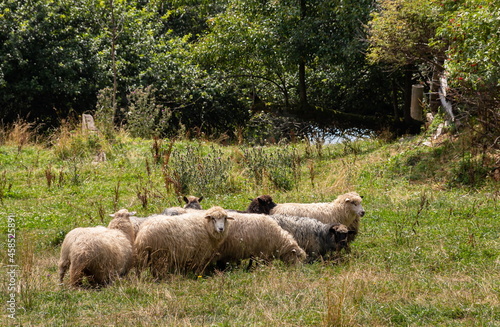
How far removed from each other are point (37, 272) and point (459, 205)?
25.0 ft

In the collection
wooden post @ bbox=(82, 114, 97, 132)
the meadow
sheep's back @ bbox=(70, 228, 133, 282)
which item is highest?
wooden post @ bbox=(82, 114, 97, 132)

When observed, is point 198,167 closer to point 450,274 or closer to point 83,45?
point 450,274

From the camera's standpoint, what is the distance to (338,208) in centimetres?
995

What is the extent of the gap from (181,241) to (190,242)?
0.13m

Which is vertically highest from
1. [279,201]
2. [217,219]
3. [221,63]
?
[221,63]

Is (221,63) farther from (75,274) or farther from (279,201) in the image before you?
(75,274)

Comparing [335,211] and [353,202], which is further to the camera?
[335,211]

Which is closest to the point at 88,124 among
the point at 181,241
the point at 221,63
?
the point at 221,63

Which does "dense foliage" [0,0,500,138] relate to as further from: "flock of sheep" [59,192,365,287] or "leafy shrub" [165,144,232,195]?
"flock of sheep" [59,192,365,287]

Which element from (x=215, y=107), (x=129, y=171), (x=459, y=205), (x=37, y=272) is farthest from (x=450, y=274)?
(x=215, y=107)

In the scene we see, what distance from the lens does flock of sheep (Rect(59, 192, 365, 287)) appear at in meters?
7.41

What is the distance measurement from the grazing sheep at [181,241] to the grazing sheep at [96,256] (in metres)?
0.23

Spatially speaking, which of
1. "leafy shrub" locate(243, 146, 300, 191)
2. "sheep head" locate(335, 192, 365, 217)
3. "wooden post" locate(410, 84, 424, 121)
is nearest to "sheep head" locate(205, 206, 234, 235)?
"sheep head" locate(335, 192, 365, 217)

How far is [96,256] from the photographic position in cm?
729
